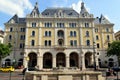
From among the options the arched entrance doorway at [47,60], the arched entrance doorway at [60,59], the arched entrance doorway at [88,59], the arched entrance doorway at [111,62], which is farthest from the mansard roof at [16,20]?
the arched entrance doorway at [111,62]

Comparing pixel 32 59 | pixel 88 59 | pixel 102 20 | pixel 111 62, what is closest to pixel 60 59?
pixel 32 59

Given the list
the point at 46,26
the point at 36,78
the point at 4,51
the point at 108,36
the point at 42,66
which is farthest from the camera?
the point at 108,36

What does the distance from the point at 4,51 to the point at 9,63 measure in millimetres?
12407

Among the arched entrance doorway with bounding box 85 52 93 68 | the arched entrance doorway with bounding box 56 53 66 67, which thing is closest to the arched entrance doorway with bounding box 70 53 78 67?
the arched entrance doorway with bounding box 56 53 66 67

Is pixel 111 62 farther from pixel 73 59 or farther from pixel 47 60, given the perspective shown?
pixel 47 60

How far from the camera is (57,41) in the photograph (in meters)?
65.2

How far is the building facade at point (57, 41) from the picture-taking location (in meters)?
63.6

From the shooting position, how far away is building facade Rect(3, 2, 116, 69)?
63625mm

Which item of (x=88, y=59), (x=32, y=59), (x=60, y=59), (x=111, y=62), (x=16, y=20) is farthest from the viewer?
(x=16, y=20)

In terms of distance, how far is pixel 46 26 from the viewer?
219 feet

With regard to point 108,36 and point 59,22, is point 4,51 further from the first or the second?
point 108,36

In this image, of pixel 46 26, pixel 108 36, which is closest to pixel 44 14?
pixel 46 26

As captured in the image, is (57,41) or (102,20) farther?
(102,20)

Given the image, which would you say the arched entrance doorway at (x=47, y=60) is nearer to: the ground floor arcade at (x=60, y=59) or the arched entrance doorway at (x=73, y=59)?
the ground floor arcade at (x=60, y=59)
